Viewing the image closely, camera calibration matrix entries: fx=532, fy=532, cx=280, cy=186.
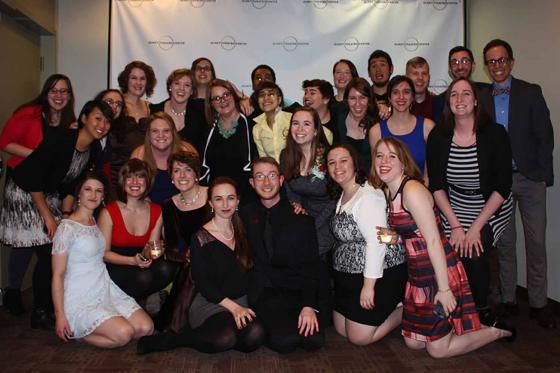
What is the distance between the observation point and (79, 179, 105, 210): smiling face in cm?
329

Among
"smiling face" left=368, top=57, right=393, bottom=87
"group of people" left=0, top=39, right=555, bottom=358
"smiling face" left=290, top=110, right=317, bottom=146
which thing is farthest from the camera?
"smiling face" left=368, top=57, right=393, bottom=87

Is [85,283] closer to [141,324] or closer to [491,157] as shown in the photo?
[141,324]

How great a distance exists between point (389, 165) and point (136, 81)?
2.36 m

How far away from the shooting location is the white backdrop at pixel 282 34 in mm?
5488

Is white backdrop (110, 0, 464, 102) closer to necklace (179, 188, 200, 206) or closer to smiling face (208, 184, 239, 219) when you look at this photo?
necklace (179, 188, 200, 206)

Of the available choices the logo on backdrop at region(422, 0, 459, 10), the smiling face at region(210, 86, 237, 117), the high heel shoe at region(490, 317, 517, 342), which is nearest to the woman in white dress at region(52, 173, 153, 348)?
the smiling face at region(210, 86, 237, 117)

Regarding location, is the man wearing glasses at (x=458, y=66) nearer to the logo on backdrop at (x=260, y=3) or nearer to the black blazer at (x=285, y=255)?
the black blazer at (x=285, y=255)

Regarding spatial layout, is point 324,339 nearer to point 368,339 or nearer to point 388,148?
point 368,339

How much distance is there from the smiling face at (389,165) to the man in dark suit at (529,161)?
123 centimetres

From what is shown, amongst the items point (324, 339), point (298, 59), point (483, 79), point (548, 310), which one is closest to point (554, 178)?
point (548, 310)

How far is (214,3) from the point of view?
18.1 ft

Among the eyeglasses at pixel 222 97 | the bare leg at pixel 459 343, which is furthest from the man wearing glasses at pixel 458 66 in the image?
the bare leg at pixel 459 343

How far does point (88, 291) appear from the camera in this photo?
3227mm

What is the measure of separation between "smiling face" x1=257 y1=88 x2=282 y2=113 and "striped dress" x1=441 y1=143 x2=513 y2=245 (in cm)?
138
